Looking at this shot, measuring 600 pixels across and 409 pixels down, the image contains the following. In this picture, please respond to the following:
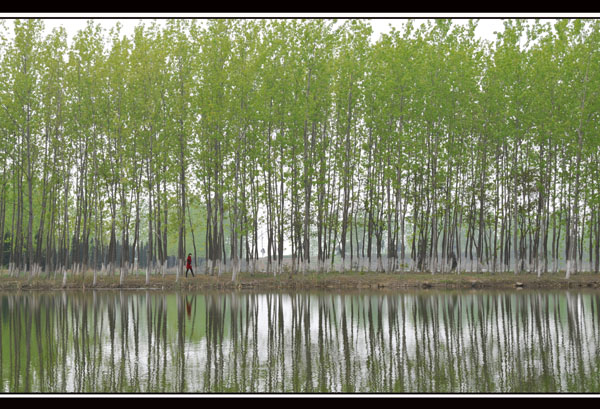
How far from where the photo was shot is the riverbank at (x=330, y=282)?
115 feet

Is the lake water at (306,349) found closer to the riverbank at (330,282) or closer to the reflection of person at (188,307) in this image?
the reflection of person at (188,307)

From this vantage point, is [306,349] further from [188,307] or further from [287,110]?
[287,110]

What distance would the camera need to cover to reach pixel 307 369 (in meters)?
10.8

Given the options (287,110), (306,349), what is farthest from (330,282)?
(306,349)

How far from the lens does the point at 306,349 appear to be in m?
13.3

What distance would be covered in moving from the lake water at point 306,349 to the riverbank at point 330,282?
11.5 meters

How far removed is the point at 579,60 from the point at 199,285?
27563 mm

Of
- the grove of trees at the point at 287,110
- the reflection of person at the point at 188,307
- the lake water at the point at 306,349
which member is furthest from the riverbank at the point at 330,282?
the lake water at the point at 306,349

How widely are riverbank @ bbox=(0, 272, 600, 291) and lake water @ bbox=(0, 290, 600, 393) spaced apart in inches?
452

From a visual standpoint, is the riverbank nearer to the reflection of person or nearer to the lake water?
the reflection of person

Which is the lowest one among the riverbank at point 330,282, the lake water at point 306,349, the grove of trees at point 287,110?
the riverbank at point 330,282

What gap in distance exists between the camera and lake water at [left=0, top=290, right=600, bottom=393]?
9672mm

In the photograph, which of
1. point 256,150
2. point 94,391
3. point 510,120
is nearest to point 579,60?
point 510,120

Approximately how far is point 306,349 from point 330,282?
921 inches
